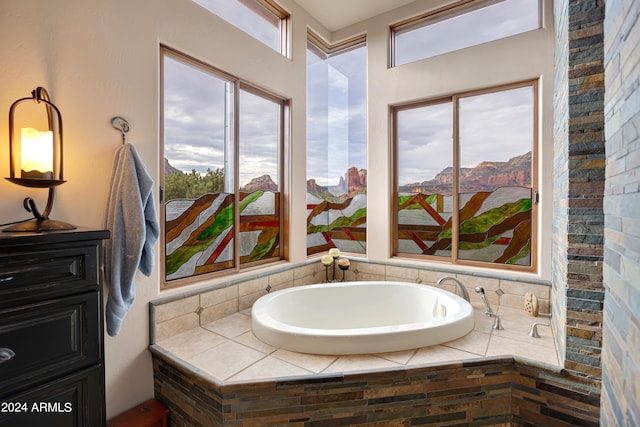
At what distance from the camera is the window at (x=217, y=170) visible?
207 centimetres

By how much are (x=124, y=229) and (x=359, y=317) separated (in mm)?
1885

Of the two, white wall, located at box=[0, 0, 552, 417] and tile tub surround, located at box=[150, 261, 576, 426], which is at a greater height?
white wall, located at box=[0, 0, 552, 417]

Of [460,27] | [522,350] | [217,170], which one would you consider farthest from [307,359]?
[460,27]

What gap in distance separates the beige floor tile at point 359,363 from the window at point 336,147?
1.71 metres

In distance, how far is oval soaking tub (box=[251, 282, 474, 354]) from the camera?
1729 mm

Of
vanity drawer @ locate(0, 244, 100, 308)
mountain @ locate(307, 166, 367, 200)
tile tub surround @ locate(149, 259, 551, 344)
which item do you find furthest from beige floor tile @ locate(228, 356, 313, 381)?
mountain @ locate(307, 166, 367, 200)

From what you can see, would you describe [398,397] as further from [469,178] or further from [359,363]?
[469,178]

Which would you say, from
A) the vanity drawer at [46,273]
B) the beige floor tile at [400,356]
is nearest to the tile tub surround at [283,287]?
the vanity drawer at [46,273]

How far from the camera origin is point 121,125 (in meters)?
1.73

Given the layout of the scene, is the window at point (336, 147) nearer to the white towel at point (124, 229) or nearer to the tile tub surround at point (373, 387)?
the tile tub surround at point (373, 387)

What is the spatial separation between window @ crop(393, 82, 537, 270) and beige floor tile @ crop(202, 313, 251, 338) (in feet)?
5.52

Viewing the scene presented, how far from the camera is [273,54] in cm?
270

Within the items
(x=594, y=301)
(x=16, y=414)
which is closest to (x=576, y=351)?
(x=594, y=301)

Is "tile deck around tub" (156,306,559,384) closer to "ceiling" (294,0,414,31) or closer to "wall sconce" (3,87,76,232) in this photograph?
"wall sconce" (3,87,76,232)
